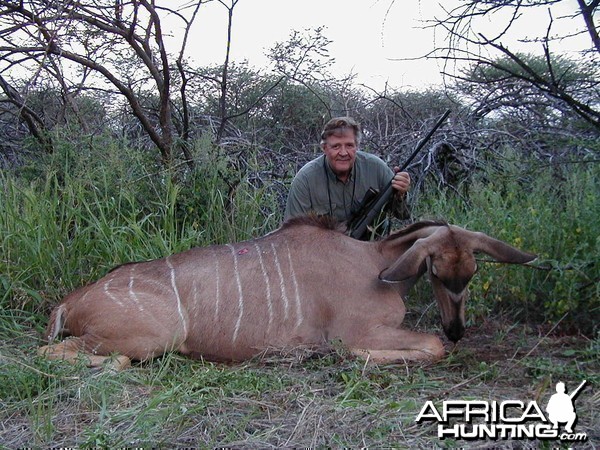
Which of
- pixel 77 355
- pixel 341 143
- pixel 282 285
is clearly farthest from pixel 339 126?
pixel 77 355

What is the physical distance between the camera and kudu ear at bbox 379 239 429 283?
139 inches

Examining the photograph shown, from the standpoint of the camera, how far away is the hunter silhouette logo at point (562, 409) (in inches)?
97.4

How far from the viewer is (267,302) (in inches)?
145

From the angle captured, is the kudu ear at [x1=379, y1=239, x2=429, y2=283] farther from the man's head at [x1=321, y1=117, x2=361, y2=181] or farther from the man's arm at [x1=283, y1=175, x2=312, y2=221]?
the man's arm at [x1=283, y1=175, x2=312, y2=221]

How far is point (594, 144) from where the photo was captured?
3.84m

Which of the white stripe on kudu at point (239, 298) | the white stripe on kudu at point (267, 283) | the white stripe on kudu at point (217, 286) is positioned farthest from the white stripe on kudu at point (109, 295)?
the white stripe on kudu at point (267, 283)

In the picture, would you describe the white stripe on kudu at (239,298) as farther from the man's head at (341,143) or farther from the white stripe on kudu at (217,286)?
the man's head at (341,143)

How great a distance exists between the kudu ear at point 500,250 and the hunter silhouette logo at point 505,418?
1.05m

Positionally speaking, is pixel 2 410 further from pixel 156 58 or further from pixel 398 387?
pixel 156 58

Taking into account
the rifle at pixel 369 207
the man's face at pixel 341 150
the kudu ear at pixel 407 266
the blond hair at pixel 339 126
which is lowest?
the kudu ear at pixel 407 266

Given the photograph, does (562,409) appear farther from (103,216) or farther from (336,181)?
(103,216)

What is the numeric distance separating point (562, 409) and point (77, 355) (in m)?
2.15

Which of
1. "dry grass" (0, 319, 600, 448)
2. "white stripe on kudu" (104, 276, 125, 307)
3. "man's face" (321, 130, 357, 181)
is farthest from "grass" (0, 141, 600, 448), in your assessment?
"man's face" (321, 130, 357, 181)

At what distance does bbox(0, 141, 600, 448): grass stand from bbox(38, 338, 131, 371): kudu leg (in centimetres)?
8
